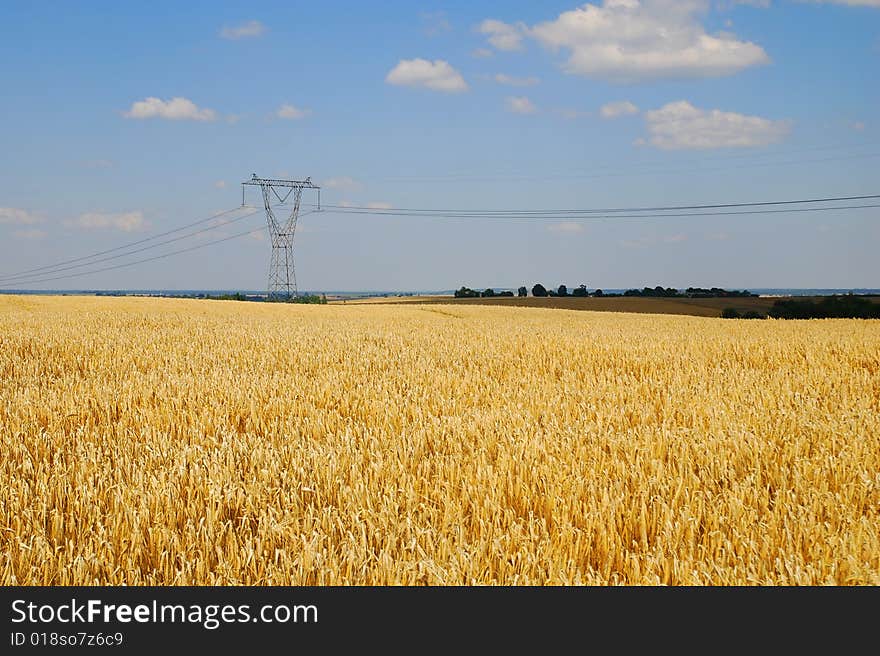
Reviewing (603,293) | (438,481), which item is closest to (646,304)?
(603,293)

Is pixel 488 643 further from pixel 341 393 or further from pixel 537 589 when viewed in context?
pixel 341 393

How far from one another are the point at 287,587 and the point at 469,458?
82.8 inches

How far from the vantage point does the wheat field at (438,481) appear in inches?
120

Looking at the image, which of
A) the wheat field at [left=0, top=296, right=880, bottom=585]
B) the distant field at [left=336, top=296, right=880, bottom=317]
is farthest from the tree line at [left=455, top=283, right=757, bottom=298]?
the wheat field at [left=0, top=296, right=880, bottom=585]

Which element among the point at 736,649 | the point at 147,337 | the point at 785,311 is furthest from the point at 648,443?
the point at 785,311

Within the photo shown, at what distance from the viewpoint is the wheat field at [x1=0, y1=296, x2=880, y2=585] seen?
10.0 ft

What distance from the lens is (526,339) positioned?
14.8 metres

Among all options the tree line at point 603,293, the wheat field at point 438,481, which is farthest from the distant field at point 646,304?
the wheat field at point 438,481

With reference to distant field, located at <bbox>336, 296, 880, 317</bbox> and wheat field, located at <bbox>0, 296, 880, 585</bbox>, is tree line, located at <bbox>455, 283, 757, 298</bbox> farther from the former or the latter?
wheat field, located at <bbox>0, 296, 880, 585</bbox>

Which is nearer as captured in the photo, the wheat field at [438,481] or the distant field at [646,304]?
the wheat field at [438,481]

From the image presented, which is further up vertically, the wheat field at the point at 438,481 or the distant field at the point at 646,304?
the distant field at the point at 646,304

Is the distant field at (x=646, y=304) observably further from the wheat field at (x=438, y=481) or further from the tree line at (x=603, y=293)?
the wheat field at (x=438, y=481)

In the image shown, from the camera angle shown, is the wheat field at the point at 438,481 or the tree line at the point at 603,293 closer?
the wheat field at the point at 438,481

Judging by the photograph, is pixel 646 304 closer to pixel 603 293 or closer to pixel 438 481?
pixel 603 293
